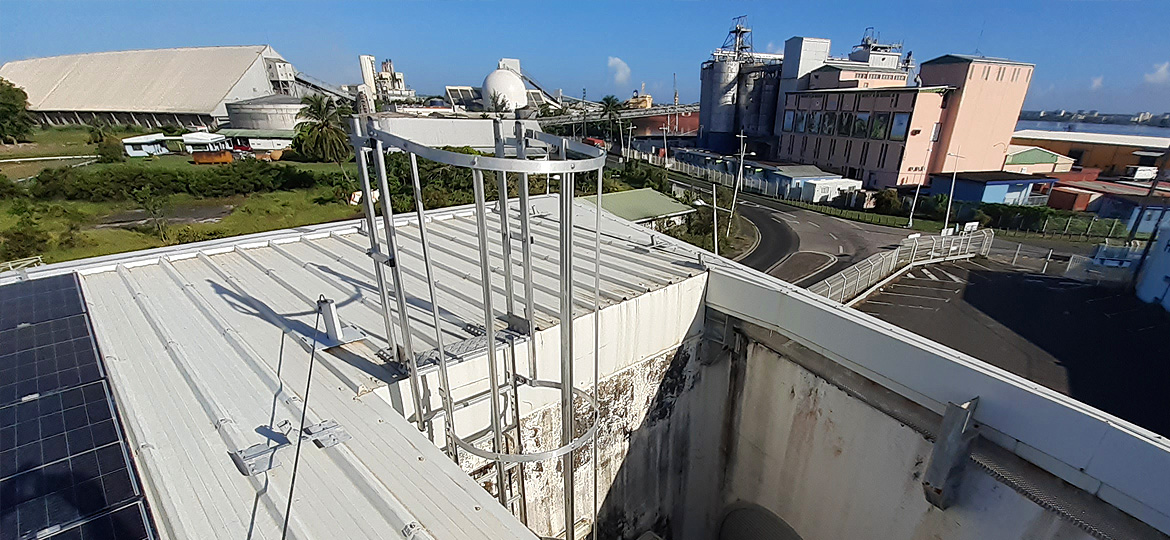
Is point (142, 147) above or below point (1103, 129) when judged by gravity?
above

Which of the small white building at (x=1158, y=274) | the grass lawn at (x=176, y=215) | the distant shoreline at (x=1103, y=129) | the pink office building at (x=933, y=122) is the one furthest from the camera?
the distant shoreline at (x=1103, y=129)

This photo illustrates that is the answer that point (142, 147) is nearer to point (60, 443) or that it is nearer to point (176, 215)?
point (176, 215)

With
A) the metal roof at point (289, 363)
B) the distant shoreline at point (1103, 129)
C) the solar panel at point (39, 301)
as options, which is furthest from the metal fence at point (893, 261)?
the distant shoreline at point (1103, 129)

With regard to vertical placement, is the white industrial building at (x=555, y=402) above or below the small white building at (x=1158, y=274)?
above

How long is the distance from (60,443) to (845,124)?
57.8 metres

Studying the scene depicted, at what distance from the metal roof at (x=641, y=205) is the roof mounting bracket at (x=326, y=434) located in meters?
26.6

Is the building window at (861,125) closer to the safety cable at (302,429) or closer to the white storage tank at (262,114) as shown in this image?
the safety cable at (302,429)

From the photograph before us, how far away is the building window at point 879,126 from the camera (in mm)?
45312

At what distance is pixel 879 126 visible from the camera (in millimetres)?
45938

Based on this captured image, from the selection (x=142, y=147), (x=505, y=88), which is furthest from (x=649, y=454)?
(x=505, y=88)

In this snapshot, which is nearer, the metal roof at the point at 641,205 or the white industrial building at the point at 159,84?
the metal roof at the point at 641,205

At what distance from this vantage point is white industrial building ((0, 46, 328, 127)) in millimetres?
72750

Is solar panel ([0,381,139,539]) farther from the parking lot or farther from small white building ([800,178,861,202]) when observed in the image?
small white building ([800,178,861,202])

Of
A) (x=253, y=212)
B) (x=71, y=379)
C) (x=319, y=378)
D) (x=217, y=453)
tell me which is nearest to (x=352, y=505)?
(x=217, y=453)
